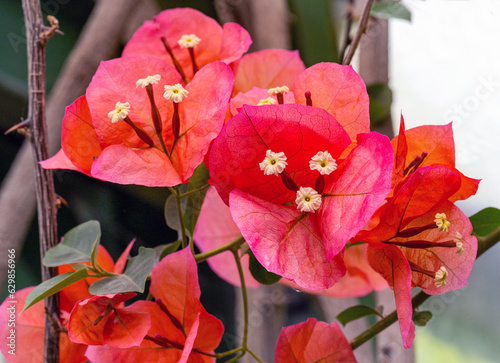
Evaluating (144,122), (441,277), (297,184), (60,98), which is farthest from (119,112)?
(60,98)

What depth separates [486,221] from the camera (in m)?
0.38

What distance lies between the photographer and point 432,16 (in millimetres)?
700

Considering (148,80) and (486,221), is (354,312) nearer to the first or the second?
(486,221)

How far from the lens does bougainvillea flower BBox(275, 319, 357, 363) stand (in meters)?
0.35

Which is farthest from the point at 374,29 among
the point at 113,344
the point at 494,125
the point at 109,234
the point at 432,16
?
the point at 113,344

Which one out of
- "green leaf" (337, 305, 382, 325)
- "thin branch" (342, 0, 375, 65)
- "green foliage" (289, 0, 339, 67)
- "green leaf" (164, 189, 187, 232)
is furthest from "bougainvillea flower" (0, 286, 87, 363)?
"green foliage" (289, 0, 339, 67)

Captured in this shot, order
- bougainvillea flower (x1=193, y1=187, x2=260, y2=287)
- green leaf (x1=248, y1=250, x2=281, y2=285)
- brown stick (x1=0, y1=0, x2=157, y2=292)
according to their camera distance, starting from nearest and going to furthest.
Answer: green leaf (x1=248, y1=250, x2=281, y2=285) < bougainvillea flower (x1=193, y1=187, x2=260, y2=287) < brown stick (x1=0, y1=0, x2=157, y2=292)

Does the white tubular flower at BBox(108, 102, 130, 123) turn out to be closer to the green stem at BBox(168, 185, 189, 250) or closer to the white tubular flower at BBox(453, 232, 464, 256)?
the green stem at BBox(168, 185, 189, 250)

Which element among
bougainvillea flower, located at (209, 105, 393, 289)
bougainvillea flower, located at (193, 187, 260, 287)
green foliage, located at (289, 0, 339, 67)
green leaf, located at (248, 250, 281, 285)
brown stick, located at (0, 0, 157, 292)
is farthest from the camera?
green foliage, located at (289, 0, 339, 67)

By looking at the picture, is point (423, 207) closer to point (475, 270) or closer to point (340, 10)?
point (475, 270)

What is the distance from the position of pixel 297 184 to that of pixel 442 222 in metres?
0.09

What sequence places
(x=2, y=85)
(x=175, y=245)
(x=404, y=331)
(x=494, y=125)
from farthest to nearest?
(x=2, y=85), (x=494, y=125), (x=175, y=245), (x=404, y=331)

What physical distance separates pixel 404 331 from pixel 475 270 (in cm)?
47

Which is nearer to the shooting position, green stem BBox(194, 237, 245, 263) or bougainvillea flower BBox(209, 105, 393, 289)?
bougainvillea flower BBox(209, 105, 393, 289)
